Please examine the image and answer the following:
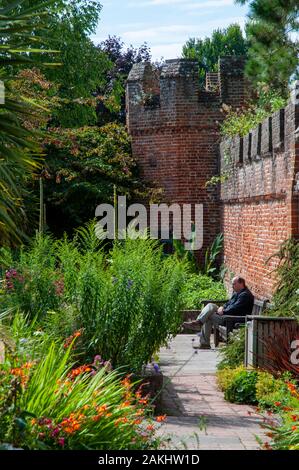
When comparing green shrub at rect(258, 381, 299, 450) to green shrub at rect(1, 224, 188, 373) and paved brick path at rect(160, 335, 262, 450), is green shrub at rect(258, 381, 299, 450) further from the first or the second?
green shrub at rect(1, 224, 188, 373)

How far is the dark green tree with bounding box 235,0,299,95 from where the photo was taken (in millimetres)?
18766

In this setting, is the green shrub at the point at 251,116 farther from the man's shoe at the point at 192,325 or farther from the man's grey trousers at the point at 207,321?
the man's shoe at the point at 192,325

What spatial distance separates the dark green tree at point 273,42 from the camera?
1877 cm

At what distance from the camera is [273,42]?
19.2 m

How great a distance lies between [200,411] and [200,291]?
10.3 meters

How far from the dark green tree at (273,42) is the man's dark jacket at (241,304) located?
5005mm

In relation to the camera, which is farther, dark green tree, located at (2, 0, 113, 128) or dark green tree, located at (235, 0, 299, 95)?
dark green tree, located at (2, 0, 113, 128)

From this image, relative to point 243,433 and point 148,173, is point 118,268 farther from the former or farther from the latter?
point 148,173

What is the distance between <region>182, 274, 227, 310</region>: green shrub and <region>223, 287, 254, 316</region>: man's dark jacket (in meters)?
2.65

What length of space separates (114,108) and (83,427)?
16631mm

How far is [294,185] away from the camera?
523 inches

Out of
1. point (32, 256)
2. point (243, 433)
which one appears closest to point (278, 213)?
point (32, 256)

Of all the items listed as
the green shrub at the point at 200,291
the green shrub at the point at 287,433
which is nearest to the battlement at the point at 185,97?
the green shrub at the point at 200,291

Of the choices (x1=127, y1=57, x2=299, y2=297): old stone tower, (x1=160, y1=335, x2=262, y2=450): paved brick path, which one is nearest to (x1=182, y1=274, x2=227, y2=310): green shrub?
(x1=127, y1=57, x2=299, y2=297): old stone tower
